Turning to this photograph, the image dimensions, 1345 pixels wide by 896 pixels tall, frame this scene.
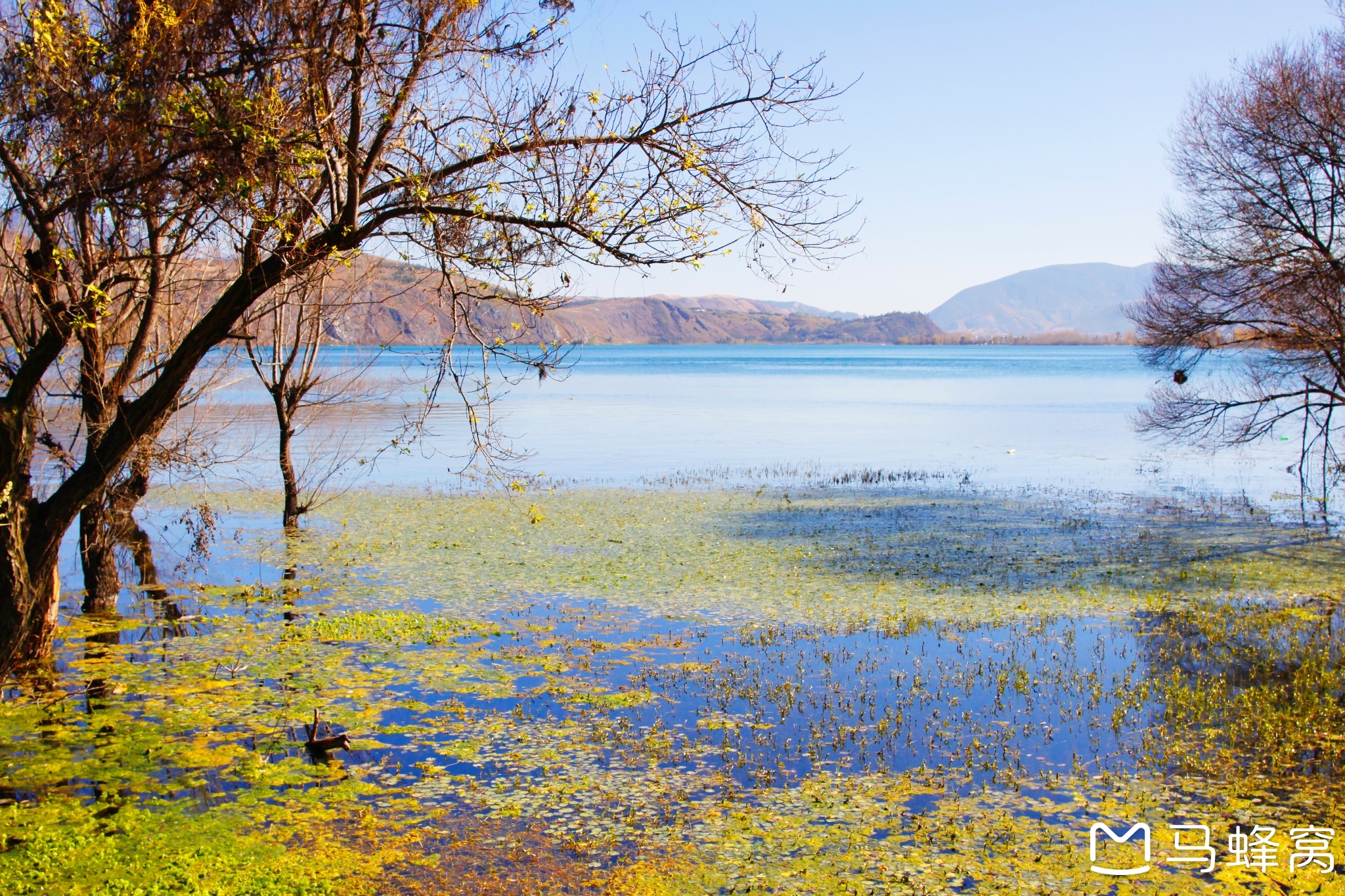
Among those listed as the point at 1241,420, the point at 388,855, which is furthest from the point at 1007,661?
the point at 1241,420

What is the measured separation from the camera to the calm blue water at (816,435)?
26.4 m

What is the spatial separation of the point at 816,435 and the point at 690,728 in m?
30.4

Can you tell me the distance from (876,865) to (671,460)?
76.9 feet

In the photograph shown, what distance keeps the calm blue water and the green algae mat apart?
3063 mm

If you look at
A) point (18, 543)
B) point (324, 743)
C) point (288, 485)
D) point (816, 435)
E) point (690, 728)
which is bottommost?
point (690, 728)

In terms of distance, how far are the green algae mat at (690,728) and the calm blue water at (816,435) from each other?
306 centimetres

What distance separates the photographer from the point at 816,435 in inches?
1492

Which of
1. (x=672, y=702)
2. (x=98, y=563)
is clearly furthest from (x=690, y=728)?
(x=98, y=563)

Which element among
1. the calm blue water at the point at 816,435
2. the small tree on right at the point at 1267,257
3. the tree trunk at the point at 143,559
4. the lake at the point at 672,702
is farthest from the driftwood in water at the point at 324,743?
the small tree on right at the point at 1267,257

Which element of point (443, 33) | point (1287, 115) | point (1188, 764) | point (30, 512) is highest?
point (1287, 115)

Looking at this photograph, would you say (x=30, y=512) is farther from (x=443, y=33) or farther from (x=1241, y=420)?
(x=1241, y=420)

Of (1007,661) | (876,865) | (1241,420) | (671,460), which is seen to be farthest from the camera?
(1241,420)

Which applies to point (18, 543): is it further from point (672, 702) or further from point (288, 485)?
point (288, 485)

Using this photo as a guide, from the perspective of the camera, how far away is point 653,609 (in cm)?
1203
